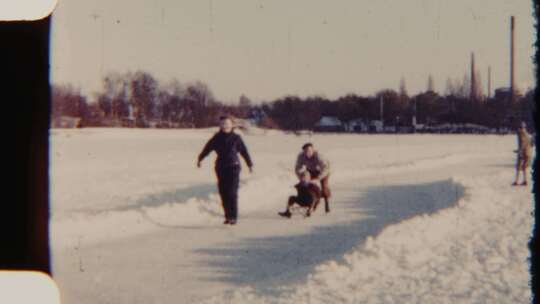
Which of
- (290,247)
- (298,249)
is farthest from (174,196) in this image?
(298,249)

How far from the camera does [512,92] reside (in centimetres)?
347

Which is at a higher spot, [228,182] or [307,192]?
[228,182]

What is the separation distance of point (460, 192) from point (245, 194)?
463 centimetres

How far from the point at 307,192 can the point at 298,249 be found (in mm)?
2293

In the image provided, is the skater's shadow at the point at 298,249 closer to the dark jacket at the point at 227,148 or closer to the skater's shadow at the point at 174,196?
the dark jacket at the point at 227,148

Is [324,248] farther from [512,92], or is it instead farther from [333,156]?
[333,156]

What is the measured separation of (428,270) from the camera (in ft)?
14.4

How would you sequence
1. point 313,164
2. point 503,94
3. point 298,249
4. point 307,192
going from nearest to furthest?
point 503,94, point 298,249, point 307,192, point 313,164

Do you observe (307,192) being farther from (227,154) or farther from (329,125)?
(329,125)

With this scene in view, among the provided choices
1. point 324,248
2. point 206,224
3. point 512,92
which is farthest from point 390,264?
point 206,224

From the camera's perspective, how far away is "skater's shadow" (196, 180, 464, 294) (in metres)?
A: 4.77

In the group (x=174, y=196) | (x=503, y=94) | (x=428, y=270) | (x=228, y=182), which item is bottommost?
(x=174, y=196)

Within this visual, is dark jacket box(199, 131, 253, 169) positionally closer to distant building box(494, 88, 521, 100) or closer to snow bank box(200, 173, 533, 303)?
snow bank box(200, 173, 533, 303)

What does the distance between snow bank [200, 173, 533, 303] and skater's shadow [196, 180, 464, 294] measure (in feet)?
1.12
